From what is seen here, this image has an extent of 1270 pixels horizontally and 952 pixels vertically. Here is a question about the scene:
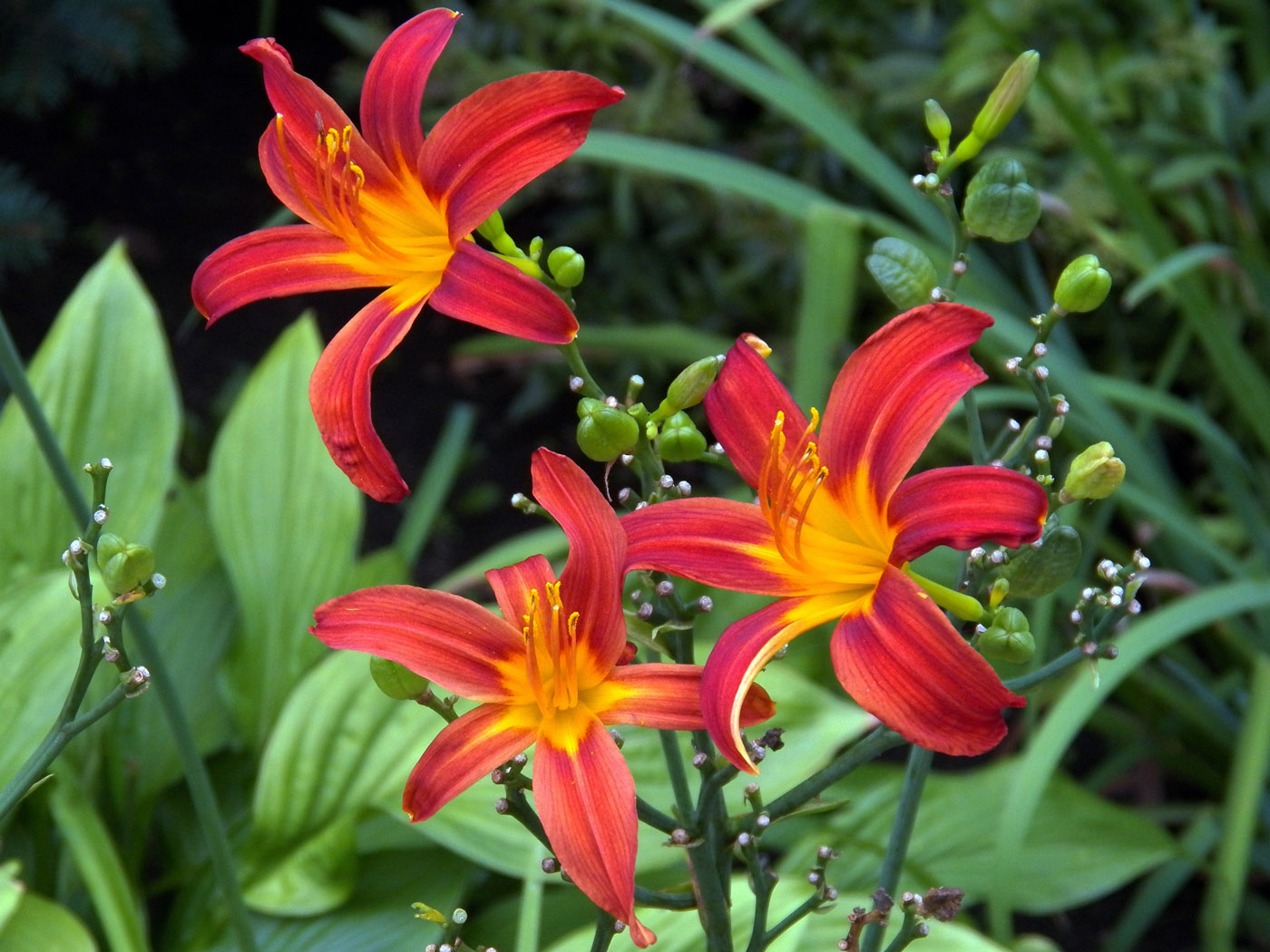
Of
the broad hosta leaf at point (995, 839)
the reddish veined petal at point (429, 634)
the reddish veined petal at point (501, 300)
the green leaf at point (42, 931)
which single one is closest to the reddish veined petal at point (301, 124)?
the reddish veined petal at point (501, 300)

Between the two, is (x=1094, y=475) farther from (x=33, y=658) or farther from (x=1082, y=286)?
(x=33, y=658)

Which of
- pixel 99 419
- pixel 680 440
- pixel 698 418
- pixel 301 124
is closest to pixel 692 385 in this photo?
pixel 680 440

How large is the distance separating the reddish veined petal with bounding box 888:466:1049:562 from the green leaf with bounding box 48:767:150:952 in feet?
2.93

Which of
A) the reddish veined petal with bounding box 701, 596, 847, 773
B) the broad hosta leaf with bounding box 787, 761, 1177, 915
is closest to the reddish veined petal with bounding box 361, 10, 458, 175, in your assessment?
the reddish veined petal with bounding box 701, 596, 847, 773

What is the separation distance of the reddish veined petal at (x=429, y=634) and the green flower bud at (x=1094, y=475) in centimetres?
24

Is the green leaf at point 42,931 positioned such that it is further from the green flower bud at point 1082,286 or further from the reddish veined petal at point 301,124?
the green flower bud at point 1082,286

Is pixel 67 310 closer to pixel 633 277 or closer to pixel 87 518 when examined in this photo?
pixel 87 518

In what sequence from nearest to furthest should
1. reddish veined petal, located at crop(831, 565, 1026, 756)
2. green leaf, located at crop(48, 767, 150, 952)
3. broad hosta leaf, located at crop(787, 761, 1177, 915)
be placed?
reddish veined petal, located at crop(831, 565, 1026, 756)
green leaf, located at crop(48, 767, 150, 952)
broad hosta leaf, located at crop(787, 761, 1177, 915)

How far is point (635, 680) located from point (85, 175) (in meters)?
2.49

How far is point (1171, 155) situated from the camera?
1.70m

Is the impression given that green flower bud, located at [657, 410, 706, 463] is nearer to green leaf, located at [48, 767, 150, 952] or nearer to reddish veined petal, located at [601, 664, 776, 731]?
reddish veined petal, located at [601, 664, 776, 731]

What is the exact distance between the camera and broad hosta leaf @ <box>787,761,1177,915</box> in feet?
4.12

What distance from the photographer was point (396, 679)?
1.65 feet

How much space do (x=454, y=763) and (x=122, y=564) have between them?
18 centimetres
